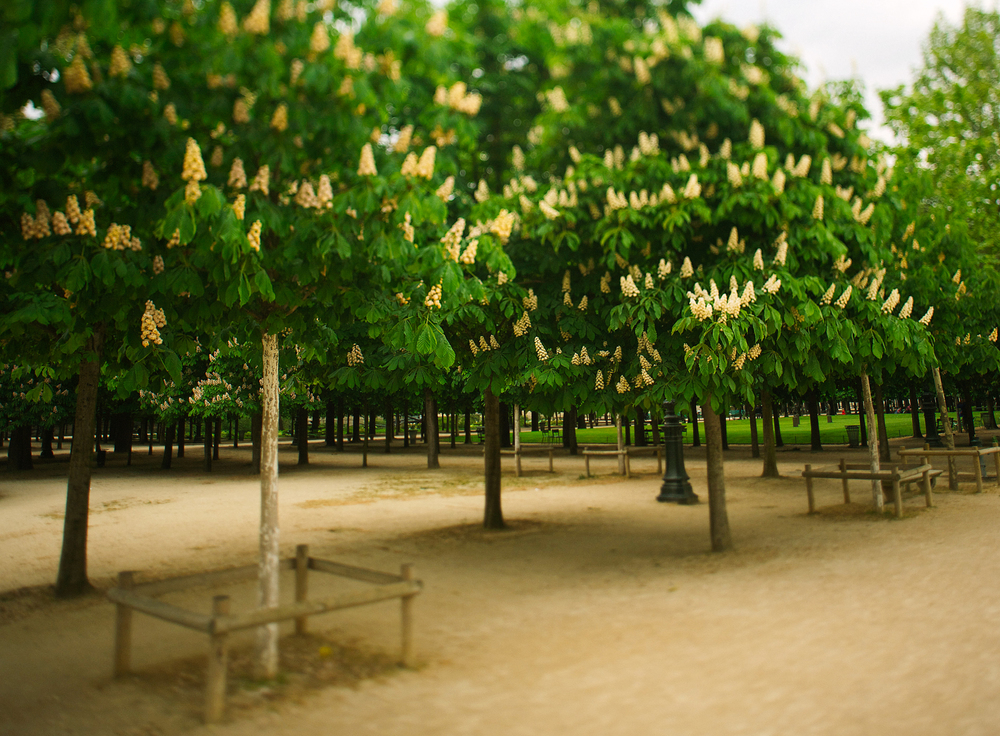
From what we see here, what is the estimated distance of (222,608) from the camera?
4.74 metres

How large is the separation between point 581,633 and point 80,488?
616cm

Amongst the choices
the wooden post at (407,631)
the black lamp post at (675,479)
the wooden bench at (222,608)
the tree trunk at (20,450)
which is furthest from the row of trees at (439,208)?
the tree trunk at (20,450)

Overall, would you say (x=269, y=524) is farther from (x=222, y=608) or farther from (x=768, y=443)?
(x=768, y=443)

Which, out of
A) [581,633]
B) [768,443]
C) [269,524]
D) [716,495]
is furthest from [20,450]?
[581,633]

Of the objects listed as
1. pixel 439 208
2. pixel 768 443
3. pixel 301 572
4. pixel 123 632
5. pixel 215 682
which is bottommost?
pixel 215 682

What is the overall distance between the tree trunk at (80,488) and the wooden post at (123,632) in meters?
3.47

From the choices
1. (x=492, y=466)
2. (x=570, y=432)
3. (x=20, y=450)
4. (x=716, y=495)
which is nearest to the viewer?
(x=716, y=495)

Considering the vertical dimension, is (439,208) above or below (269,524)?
above

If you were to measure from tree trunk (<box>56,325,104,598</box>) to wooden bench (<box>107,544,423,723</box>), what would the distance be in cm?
332

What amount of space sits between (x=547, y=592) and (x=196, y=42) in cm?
613

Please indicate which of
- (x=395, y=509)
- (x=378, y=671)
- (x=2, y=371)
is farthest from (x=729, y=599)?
(x=2, y=371)

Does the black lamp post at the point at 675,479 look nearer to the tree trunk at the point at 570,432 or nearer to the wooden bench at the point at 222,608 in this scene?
the wooden bench at the point at 222,608

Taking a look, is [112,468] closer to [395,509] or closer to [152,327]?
[395,509]

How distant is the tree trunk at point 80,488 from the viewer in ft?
27.9
